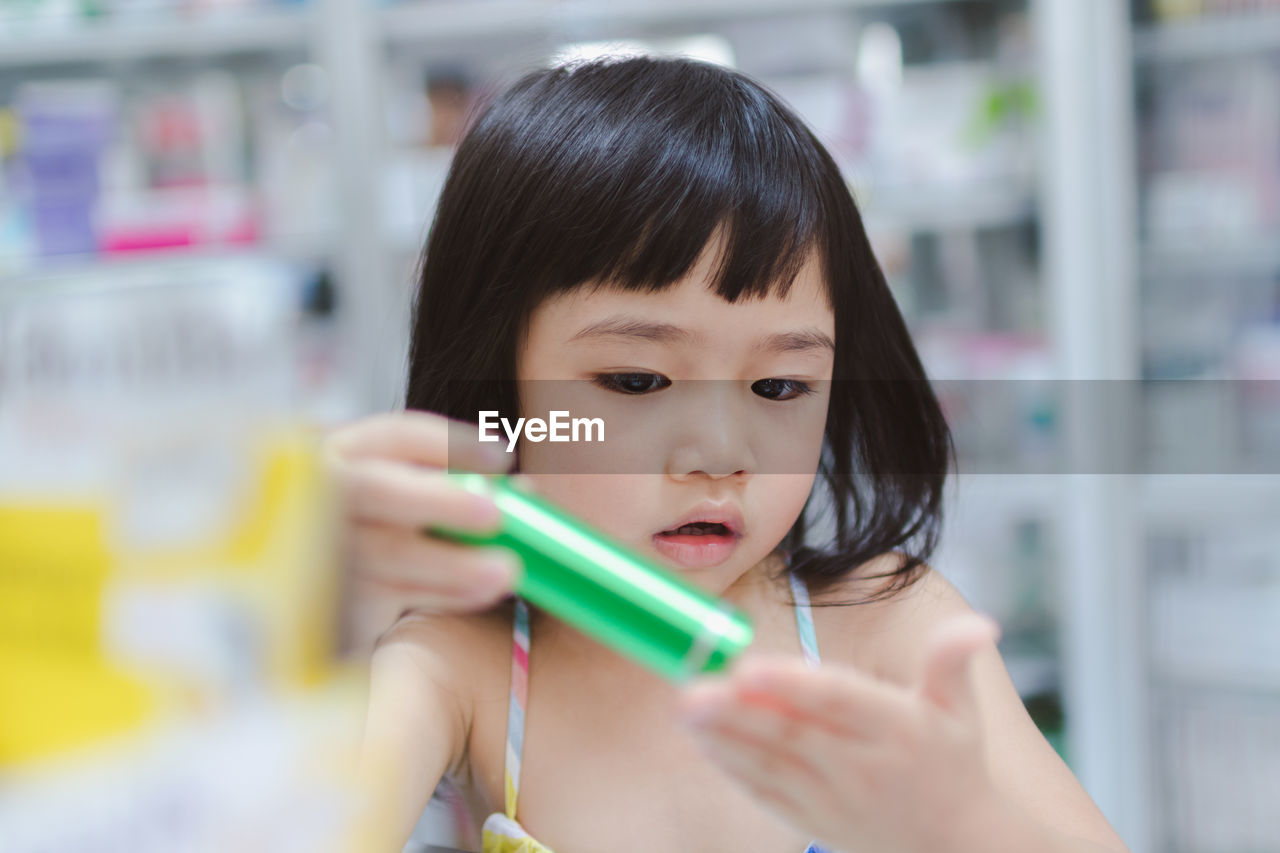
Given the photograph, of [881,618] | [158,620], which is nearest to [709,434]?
[881,618]

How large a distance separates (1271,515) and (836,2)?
0.95 m

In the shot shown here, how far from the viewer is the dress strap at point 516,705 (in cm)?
57

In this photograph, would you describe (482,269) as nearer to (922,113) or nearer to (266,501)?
(266,501)

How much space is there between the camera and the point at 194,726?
13cm

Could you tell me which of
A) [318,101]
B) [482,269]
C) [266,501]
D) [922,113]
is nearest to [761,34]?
[922,113]

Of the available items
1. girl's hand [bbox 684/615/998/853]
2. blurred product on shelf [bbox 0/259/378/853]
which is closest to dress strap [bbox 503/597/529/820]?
girl's hand [bbox 684/615/998/853]

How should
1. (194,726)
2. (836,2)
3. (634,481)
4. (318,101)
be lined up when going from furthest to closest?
1. (318,101)
2. (836,2)
3. (634,481)
4. (194,726)

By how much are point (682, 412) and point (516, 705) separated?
0.23 meters

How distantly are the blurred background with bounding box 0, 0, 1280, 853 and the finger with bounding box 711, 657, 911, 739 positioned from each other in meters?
1.05

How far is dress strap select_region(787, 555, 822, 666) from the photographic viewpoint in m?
0.59

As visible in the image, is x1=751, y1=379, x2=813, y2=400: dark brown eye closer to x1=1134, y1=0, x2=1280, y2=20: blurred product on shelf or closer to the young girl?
the young girl

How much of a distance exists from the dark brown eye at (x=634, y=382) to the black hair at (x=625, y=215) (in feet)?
0.15

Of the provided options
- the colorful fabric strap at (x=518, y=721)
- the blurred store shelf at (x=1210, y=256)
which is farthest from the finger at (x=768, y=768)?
the blurred store shelf at (x=1210, y=256)

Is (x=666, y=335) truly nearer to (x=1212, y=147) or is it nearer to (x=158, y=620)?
(x=158, y=620)
